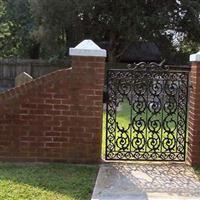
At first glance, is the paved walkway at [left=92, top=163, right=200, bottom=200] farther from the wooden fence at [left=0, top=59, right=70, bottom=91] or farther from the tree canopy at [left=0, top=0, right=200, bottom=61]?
the wooden fence at [left=0, top=59, right=70, bottom=91]

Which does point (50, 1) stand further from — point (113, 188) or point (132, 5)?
point (113, 188)

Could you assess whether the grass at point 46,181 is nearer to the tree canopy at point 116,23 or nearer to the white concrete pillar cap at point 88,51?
the white concrete pillar cap at point 88,51

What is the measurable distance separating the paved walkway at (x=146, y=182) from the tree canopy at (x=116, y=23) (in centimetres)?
1883

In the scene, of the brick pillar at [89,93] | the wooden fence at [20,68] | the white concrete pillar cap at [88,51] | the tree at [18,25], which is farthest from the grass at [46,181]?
the tree at [18,25]

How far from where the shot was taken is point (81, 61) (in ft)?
24.9

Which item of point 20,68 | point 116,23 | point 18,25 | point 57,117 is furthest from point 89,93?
point 18,25

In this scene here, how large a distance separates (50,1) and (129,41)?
4762 millimetres

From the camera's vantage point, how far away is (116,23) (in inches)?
1040

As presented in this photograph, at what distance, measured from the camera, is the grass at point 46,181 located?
5938 mm

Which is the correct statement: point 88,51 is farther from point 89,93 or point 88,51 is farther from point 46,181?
point 46,181

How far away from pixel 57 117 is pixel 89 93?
0.62 meters

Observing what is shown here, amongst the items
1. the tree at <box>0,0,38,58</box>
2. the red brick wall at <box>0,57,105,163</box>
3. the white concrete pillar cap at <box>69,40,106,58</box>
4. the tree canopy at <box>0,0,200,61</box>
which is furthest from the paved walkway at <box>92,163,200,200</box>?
the tree at <box>0,0,38,58</box>

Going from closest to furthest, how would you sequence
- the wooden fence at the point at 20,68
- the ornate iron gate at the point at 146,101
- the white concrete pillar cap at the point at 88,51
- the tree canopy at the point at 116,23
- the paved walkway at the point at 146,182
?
the paved walkway at the point at 146,182 → the white concrete pillar cap at the point at 88,51 → the ornate iron gate at the point at 146,101 → the tree canopy at the point at 116,23 → the wooden fence at the point at 20,68

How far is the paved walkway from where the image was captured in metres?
6.05
